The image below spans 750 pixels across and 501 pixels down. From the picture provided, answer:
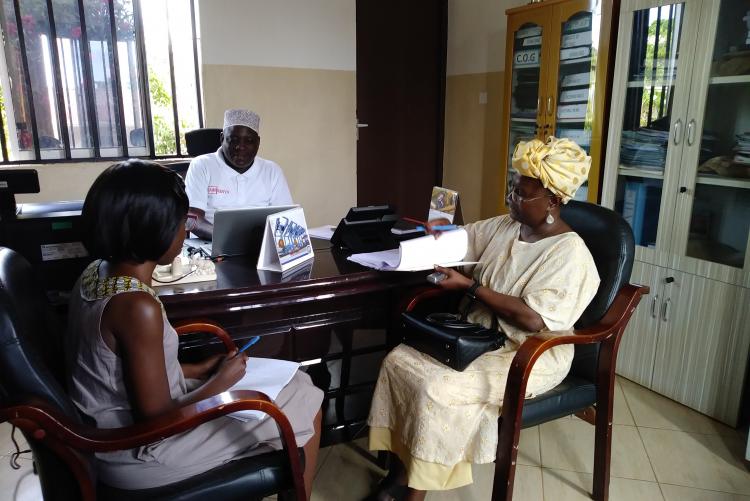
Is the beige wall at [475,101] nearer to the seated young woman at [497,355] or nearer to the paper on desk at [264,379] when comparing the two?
the seated young woman at [497,355]

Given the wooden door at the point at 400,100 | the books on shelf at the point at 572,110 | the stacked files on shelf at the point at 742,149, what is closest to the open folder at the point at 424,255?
the stacked files on shelf at the point at 742,149

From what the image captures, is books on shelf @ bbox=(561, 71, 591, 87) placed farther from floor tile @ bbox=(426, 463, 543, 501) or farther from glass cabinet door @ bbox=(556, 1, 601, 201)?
floor tile @ bbox=(426, 463, 543, 501)

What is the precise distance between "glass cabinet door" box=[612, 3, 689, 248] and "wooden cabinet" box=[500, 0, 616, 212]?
0.17 metres

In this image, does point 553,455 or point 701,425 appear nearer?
point 553,455

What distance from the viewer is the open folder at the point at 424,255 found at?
5.43 feet

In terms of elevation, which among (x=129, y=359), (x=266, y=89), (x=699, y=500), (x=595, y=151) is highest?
(x=266, y=89)

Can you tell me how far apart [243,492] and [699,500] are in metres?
1.61

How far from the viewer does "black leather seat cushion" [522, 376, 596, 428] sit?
159 cm

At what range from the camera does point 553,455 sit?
2109 mm

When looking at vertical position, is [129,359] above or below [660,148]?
below

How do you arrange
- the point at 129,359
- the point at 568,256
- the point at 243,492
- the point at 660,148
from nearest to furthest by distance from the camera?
the point at 129,359
the point at 243,492
the point at 568,256
the point at 660,148

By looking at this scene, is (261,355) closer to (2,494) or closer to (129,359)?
(129,359)

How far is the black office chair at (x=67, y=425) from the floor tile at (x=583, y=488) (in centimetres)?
108

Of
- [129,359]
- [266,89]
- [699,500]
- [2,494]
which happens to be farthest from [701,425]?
[266,89]
